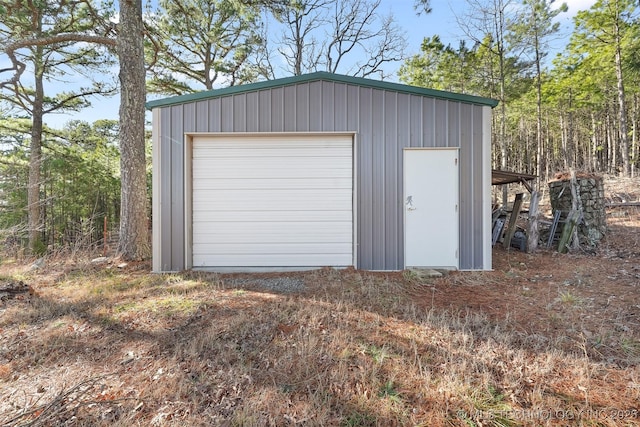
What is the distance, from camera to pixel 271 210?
190 inches

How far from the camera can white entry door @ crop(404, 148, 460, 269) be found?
15.1 ft

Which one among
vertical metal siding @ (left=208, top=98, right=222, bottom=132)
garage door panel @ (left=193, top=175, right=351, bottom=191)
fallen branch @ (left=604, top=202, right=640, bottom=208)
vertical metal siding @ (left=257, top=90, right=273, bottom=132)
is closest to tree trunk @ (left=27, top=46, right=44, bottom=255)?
garage door panel @ (left=193, top=175, right=351, bottom=191)

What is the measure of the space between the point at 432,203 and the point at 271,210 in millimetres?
2604

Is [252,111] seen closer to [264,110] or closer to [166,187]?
[264,110]

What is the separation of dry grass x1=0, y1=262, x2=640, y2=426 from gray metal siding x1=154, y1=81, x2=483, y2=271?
1555 mm

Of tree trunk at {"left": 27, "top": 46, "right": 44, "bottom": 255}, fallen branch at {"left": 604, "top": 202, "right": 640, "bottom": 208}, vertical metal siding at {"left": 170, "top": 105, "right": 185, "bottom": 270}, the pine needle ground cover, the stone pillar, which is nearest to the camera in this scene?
the pine needle ground cover

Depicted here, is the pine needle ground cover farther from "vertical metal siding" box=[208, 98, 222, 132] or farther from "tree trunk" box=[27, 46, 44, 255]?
"tree trunk" box=[27, 46, 44, 255]

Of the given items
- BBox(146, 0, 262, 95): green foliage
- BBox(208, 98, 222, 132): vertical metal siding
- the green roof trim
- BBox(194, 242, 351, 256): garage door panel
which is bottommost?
BBox(194, 242, 351, 256): garage door panel

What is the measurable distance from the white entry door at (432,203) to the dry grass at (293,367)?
1535mm

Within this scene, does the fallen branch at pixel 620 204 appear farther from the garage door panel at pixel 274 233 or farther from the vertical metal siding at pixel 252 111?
the vertical metal siding at pixel 252 111

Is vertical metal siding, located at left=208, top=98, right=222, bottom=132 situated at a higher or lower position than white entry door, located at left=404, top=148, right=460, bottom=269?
higher

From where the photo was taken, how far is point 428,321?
271cm

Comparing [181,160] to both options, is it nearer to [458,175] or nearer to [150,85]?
[458,175]

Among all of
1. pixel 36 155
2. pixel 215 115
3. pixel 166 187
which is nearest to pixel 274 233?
pixel 166 187
